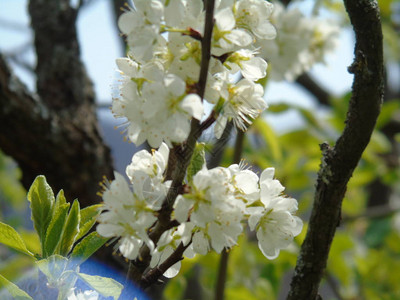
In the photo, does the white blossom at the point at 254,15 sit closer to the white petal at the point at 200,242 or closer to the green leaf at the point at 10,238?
→ the white petal at the point at 200,242

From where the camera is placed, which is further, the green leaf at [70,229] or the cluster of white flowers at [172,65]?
the green leaf at [70,229]

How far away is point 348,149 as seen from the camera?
84cm

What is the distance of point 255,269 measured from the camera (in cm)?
228

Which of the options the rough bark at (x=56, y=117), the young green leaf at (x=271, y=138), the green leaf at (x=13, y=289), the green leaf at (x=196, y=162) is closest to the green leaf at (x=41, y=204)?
the green leaf at (x=13, y=289)

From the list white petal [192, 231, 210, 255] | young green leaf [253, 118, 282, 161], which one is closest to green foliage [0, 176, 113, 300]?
white petal [192, 231, 210, 255]

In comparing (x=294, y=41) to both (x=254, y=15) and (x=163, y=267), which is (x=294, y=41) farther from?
(x=163, y=267)

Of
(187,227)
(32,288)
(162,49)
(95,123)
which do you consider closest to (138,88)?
(162,49)

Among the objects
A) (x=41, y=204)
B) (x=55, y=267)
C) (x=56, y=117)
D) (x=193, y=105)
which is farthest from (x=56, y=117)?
(x=193, y=105)

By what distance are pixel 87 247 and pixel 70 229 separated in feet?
0.14

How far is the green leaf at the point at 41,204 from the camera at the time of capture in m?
0.80

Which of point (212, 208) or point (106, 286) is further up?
point (212, 208)

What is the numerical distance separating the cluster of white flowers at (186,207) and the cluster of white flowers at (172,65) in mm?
53

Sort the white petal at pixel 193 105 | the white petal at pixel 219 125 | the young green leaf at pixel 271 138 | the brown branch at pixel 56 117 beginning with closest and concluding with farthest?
the white petal at pixel 193 105
the white petal at pixel 219 125
the brown branch at pixel 56 117
the young green leaf at pixel 271 138

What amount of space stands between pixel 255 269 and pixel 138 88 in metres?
1.73
